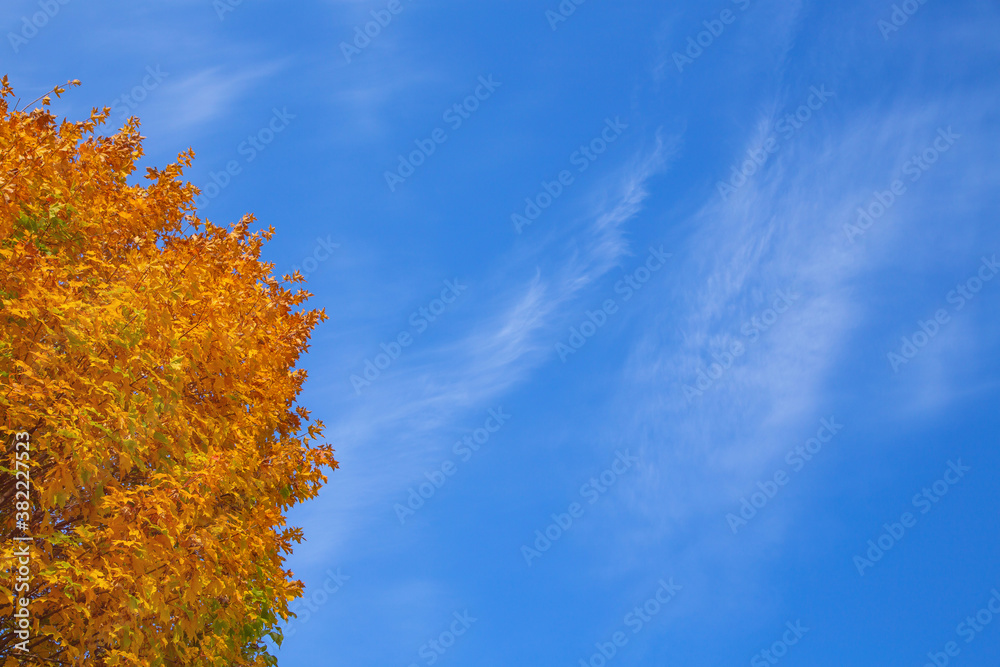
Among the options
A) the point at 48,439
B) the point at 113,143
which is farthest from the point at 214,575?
the point at 113,143

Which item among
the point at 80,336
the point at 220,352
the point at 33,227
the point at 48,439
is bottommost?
the point at 48,439

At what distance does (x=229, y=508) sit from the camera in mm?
12367

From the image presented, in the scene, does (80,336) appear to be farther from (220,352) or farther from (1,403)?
(220,352)

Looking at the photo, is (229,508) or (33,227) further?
(229,508)

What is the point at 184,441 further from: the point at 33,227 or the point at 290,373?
the point at 290,373

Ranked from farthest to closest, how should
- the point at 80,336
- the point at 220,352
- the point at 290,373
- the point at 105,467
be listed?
the point at 290,373
the point at 220,352
the point at 105,467
the point at 80,336

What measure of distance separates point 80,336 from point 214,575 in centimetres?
338

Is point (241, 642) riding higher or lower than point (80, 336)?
lower

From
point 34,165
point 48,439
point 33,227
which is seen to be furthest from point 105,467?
point 34,165

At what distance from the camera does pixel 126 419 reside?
8.58 meters

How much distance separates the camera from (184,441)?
394 inches

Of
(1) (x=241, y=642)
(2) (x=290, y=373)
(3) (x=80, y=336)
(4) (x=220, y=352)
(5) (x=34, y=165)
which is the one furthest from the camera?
(2) (x=290, y=373)

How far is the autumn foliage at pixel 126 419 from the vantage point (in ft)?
27.9

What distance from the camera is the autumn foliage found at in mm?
8516
